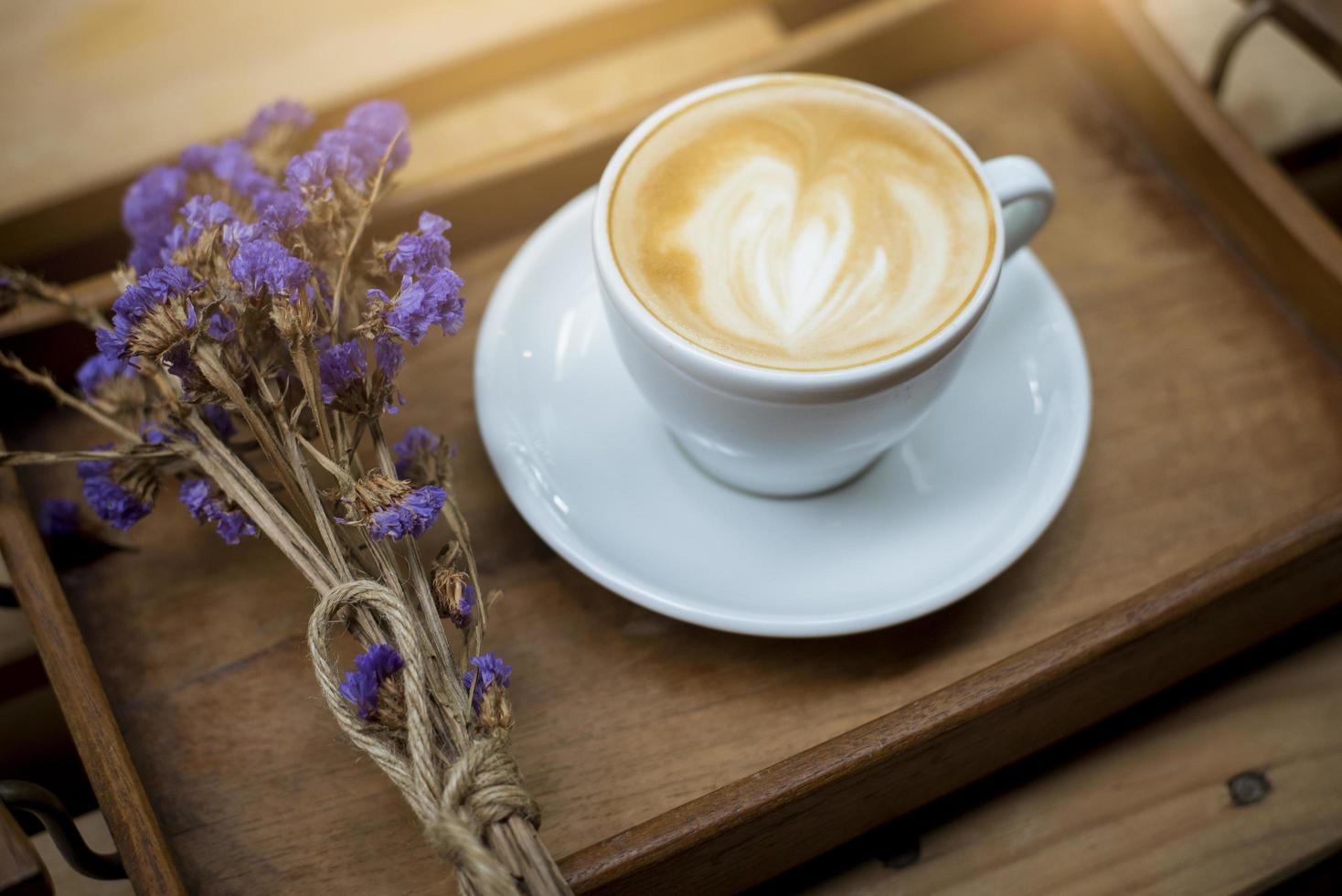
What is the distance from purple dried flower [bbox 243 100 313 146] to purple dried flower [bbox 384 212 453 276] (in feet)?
0.80

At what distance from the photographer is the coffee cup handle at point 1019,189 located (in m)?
0.66

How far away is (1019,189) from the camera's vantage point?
66 cm

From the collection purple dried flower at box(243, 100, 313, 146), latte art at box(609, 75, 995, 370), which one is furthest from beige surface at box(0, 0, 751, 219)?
latte art at box(609, 75, 995, 370)

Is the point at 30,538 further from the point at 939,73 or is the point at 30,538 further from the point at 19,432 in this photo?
the point at 939,73

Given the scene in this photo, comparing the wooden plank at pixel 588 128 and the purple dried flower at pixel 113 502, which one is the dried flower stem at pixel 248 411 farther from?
the wooden plank at pixel 588 128

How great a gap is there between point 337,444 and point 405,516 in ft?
0.27

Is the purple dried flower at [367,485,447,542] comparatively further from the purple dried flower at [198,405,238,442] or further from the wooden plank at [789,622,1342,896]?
the wooden plank at [789,622,1342,896]

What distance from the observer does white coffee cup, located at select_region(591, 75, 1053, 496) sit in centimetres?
58

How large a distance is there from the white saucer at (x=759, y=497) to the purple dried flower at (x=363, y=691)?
16 centimetres

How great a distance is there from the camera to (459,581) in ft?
1.80

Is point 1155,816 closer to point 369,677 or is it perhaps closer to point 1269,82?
point 369,677

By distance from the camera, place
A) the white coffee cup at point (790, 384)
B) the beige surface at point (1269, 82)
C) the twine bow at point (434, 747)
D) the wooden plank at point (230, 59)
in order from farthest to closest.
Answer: the beige surface at point (1269, 82)
the wooden plank at point (230, 59)
the white coffee cup at point (790, 384)
the twine bow at point (434, 747)

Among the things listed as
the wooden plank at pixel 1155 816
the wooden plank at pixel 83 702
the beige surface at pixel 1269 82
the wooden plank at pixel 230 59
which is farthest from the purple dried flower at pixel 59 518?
the beige surface at pixel 1269 82

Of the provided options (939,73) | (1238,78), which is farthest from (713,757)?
(1238,78)
